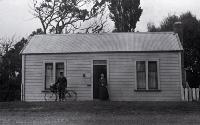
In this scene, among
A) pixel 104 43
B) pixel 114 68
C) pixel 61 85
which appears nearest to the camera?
pixel 61 85

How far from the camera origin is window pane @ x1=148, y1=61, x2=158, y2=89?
27828mm

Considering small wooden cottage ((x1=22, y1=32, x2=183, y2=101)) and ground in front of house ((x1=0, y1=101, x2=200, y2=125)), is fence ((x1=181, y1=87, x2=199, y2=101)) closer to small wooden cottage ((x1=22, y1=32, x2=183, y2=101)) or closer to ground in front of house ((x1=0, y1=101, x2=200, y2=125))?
small wooden cottage ((x1=22, y1=32, x2=183, y2=101))

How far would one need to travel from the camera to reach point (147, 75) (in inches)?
1094

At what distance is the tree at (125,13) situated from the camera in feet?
154

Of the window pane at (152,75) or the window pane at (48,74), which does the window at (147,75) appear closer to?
the window pane at (152,75)

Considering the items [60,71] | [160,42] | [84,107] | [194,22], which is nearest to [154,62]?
[160,42]

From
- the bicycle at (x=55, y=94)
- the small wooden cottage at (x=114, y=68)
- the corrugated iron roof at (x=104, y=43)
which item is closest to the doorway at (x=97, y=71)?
the small wooden cottage at (x=114, y=68)

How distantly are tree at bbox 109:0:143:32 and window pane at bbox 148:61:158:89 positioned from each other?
1920cm

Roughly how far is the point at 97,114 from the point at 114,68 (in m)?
9.28

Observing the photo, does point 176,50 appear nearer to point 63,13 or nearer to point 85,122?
point 85,122

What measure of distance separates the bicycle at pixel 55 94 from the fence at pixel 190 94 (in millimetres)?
7089

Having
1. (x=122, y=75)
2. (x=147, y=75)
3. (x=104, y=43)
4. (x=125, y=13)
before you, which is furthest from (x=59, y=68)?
(x=125, y=13)

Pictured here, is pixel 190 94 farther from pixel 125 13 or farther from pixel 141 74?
pixel 125 13

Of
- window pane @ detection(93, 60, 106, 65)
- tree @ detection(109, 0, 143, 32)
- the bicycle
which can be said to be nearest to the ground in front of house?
the bicycle
